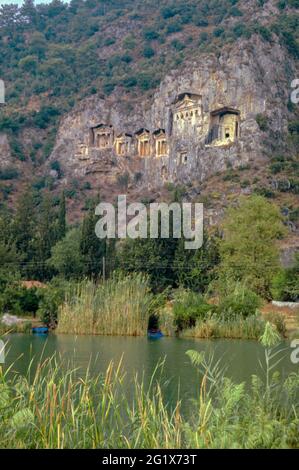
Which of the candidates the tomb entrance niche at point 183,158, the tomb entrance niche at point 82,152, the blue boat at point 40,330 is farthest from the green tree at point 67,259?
the tomb entrance niche at point 82,152

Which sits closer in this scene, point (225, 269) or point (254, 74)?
point (225, 269)

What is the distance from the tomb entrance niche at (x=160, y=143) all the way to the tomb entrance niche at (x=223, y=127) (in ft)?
19.1

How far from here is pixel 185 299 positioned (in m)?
33.9

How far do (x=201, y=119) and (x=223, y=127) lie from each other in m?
2.17

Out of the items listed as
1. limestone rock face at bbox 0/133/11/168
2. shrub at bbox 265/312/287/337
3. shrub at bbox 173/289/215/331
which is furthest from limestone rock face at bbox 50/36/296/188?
shrub at bbox 265/312/287/337

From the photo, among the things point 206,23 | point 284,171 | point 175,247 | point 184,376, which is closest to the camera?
point 184,376

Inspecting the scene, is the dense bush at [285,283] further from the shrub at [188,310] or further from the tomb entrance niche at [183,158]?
the tomb entrance niche at [183,158]

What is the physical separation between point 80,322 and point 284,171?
38527 mm

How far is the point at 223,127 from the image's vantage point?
72125 mm

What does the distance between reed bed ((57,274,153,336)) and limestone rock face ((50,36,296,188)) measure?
127 ft

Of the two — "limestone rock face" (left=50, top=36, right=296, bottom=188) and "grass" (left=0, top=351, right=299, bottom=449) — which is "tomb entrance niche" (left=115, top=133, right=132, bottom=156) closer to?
"limestone rock face" (left=50, top=36, right=296, bottom=188)

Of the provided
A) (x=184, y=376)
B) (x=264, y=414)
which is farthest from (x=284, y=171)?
(x=264, y=414)

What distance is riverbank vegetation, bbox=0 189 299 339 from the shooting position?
104ft

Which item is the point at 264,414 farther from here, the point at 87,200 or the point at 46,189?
the point at 46,189
